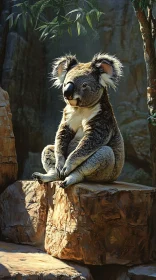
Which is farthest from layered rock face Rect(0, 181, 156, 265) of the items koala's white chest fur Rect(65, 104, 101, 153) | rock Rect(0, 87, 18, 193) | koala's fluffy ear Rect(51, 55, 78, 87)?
koala's fluffy ear Rect(51, 55, 78, 87)

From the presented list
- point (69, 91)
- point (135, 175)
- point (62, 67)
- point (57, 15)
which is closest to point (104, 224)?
point (69, 91)

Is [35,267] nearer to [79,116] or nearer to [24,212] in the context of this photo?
[24,212]

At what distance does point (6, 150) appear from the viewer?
5.42m

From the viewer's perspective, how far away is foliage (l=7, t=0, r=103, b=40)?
8.04 metres

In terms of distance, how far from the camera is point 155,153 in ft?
21.0

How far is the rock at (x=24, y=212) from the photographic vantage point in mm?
4758

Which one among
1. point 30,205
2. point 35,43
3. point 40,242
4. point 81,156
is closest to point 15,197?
point 30,205

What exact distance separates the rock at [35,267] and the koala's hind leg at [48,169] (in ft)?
2.53

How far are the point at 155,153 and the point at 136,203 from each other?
2304mm

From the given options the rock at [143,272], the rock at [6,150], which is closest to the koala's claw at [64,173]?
the rock at [143,272]

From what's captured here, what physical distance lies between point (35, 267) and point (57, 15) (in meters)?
5.40

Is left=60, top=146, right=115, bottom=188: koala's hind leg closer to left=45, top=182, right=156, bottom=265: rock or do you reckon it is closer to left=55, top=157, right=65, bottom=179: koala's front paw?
left=45, top=182, right=156, bottom=265: rock

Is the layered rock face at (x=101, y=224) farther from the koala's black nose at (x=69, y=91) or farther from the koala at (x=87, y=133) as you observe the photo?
the koala's black nose at (x=69, y=91)

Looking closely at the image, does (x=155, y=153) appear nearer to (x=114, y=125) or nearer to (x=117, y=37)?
(x=114, y=125)
